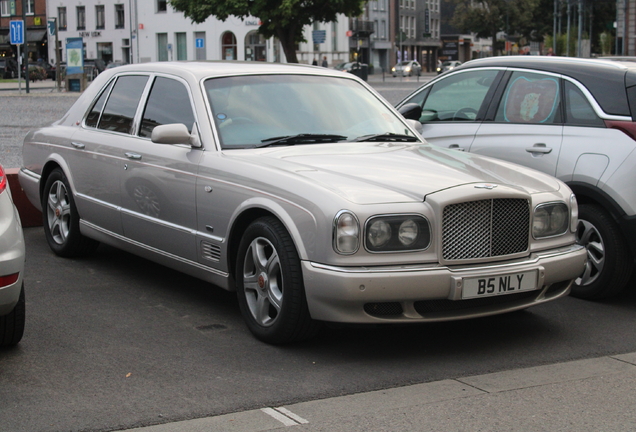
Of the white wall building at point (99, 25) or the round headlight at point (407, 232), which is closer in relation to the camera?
the round headlight at point (407, 232)

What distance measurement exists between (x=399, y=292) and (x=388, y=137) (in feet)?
5.93

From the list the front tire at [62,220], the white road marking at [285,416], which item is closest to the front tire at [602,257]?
the white road marking at [285,416]

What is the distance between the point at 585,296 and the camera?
6273mm

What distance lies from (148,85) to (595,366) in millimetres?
3689

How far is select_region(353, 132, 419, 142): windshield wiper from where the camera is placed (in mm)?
5945

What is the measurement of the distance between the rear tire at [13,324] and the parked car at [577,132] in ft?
12.2

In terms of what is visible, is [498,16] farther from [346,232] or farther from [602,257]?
[346,232]

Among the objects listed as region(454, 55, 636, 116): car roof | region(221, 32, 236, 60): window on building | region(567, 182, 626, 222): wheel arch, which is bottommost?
region(567, 182, 626, 222): wheel arch

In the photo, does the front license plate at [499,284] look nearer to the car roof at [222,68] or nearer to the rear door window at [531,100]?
the rear door window at [531,100]

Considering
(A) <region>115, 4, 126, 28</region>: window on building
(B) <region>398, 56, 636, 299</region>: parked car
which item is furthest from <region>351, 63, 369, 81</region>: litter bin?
(B) <region>398, 56, 636, 299</region>: parked car

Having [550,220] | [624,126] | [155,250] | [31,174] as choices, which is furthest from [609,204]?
[31,174]

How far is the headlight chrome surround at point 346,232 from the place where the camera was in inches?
179

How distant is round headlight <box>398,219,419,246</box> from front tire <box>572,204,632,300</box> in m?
2.03

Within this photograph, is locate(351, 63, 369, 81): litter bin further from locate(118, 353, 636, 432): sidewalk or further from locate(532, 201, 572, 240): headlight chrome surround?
locate(118, 353, 636, 432): sidewalk
